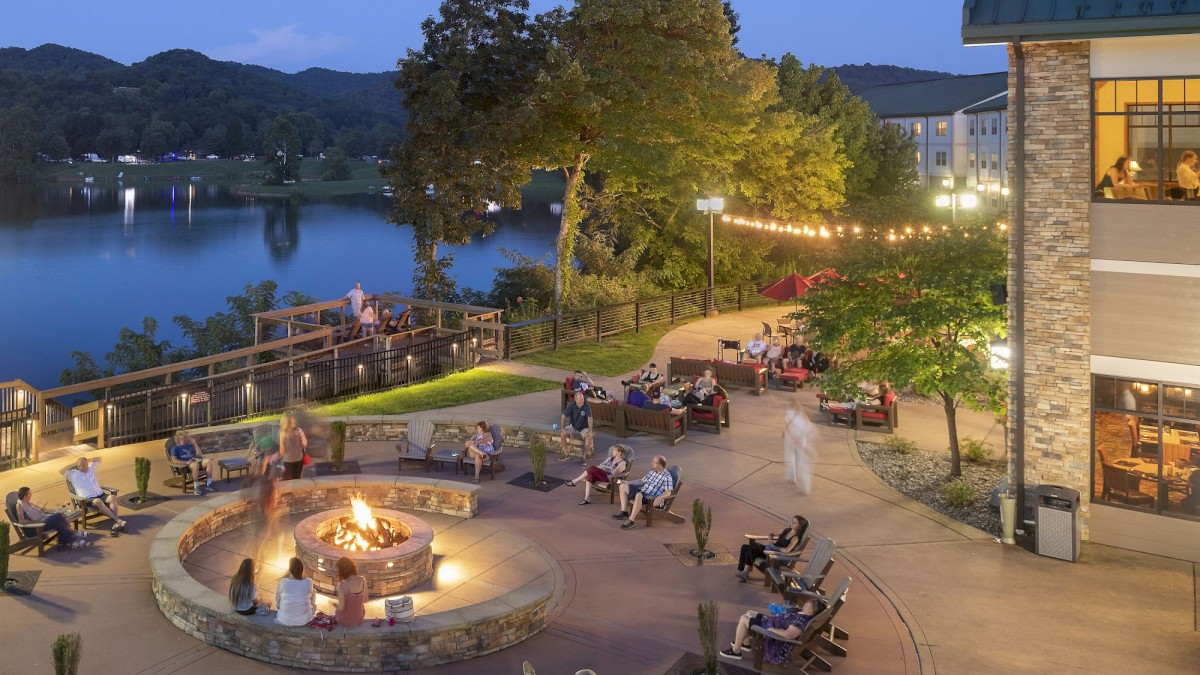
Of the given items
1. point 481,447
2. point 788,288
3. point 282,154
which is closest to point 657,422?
point 481,447

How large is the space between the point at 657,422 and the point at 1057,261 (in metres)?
8.22

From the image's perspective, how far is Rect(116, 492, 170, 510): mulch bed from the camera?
15.8 meters

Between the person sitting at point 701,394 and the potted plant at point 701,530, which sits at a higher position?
the person sitting at point 701,394

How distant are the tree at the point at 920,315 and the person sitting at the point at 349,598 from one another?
9601 mm

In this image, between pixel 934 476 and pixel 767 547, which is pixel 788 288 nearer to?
pixel 934 476

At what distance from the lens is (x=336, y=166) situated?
143 metres

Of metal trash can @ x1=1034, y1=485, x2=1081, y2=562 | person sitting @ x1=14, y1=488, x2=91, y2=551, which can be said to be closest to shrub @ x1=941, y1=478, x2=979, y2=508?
metal trash can @ x1=1034, y1=485, x2=1081, y2=562

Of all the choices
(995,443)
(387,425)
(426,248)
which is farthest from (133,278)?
(995,443)

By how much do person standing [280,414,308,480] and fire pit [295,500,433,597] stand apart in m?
2.42

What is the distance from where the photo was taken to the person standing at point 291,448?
16078 millimetres

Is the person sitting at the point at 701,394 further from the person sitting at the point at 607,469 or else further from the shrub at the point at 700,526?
the shrub at the point at 700,526

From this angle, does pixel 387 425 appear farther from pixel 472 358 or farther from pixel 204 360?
pixel 472 358

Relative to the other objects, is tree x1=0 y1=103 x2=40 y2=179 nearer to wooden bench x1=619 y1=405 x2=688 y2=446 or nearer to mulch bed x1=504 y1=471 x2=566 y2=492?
wooden bench x1=619 y1=405 x2=688 y2=446

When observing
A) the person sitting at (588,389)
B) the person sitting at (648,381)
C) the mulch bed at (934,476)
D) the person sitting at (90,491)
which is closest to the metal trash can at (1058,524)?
the mulch bed at (934,476)
